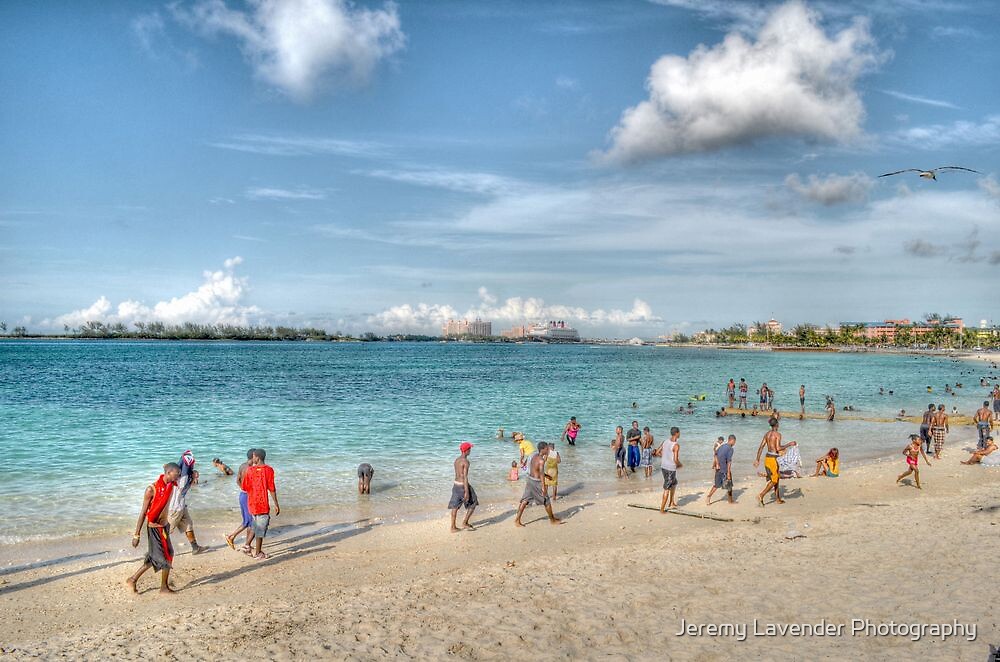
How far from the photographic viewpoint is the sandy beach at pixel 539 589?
6.88m

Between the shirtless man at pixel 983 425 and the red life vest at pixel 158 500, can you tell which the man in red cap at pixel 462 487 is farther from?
the shirtless man at pixel 983 425

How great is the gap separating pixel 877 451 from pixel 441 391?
31.6 metres

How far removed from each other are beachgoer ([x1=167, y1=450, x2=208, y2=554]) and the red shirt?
117 centimetres

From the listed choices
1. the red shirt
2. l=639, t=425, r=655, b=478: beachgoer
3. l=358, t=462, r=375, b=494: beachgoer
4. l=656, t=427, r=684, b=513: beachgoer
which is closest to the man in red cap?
the red shirt

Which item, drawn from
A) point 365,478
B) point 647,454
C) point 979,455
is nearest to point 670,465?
point 647,454

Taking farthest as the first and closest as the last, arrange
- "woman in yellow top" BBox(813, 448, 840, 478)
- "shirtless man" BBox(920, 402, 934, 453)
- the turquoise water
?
"shirtless man" BBox(920, 402, 934, 453) < "woman in yellow top" BBox(813, 448, 840, 478) < the turquoise water

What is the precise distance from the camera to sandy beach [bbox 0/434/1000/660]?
6.88 meters

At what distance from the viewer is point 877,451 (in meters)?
22.9

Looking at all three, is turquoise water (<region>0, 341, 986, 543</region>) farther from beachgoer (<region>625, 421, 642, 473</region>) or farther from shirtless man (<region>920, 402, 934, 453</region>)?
shirtless man (<region>920, 402, 934, 453</region>)

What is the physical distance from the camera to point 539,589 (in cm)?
851

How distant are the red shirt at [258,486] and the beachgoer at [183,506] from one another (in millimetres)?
1169

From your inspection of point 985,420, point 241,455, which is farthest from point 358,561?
point 985,420

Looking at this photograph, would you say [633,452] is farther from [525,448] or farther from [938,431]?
[938,431]

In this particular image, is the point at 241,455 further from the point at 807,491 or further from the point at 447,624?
the point at 807,491
